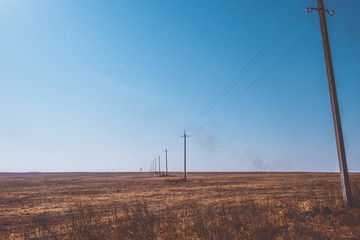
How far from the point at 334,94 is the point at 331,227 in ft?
18.7

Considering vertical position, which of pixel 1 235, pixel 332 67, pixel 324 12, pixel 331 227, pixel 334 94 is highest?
pixel 324 12

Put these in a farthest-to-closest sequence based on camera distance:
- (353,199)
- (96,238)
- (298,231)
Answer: (353,199)
(298,231)
(96,238)

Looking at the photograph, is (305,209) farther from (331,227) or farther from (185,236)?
(185,236)

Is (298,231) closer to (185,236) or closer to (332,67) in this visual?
(185,236)

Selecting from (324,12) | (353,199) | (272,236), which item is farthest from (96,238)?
(324,12)

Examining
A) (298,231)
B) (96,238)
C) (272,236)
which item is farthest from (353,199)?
(96,238)

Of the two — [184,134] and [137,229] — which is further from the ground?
[184,134]

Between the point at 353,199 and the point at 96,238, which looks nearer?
the point at 96,238

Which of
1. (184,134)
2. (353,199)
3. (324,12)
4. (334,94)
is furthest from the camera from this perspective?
(184,134)

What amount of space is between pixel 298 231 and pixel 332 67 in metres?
7.59

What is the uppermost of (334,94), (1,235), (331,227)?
(334,94)

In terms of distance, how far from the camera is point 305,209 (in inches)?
362

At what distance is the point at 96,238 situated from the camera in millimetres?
6027

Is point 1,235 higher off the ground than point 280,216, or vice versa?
point 280,216
